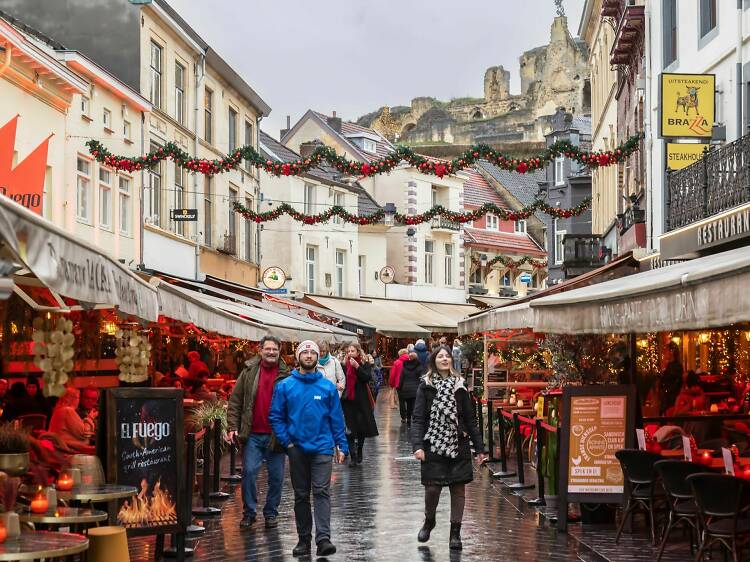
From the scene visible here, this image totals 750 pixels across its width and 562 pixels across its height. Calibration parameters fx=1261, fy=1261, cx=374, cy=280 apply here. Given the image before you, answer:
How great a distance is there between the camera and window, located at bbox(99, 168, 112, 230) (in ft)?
84.1

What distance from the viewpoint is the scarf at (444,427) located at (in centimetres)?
1151

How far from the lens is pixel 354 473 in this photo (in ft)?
59.9

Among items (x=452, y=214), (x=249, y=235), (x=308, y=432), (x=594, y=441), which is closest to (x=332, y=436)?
(x=308, y=432)

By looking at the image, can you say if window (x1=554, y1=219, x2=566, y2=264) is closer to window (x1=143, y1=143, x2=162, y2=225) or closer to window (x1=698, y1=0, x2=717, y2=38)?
window (x1=143, y1=143, x2=162, y2=225)

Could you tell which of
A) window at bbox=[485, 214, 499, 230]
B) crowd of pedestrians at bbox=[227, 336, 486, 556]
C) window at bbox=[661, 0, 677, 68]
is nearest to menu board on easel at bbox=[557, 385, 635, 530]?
crowd of pedestrians at bbox=[227, 336, 486, 556]

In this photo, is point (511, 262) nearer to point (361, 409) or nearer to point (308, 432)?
point (361, 409)

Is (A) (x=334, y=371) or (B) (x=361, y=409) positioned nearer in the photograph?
(A) (x=334, y=371)

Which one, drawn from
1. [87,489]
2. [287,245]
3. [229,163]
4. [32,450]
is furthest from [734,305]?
[287,245]

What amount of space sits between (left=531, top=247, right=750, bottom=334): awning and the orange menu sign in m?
0.97

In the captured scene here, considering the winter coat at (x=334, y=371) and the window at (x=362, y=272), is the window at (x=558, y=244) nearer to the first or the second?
the window at (x=362, y=272)

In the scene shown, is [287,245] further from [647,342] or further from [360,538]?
[360,538]

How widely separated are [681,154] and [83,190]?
1155cm

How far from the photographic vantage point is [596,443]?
12492 mm

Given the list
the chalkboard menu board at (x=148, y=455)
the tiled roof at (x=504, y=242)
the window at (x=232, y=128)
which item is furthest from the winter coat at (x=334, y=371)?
the tiled roof at (x=504, y=242)
